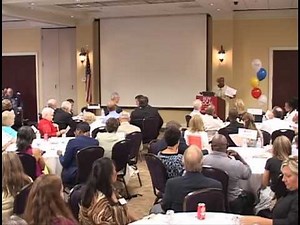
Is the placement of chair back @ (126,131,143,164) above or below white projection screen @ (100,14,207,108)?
below

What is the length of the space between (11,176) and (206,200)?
1.48 metres

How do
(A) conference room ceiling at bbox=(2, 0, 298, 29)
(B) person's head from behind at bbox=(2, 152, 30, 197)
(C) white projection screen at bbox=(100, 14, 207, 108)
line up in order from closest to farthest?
(B) person's head from behind at bbox=(2, 152, 30, 197)
(A) conference room ceiling at bbox=(2, 0, 298, 29)
(C) white projection screen at bbox=(100, 14, 207, 108)

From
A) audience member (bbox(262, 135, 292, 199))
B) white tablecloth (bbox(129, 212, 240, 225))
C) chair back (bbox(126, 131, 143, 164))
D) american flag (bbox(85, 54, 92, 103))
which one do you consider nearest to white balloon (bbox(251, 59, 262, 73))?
american flag (bbox(85, 54, 92, 103))

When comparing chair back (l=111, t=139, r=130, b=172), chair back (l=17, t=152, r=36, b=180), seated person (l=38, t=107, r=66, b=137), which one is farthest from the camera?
seated person (l=38, t=107, r=66, b=137)

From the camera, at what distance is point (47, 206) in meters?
2.77

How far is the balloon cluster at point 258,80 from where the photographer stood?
39.2ft

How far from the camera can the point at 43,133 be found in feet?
24.5

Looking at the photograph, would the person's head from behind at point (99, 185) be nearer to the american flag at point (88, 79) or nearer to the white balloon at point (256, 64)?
the white balloon at point (256, 64)

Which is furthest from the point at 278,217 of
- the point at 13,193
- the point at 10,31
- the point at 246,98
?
the point at 10,31

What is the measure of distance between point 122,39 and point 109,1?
8.28ft

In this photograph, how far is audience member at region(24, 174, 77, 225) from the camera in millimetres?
2740

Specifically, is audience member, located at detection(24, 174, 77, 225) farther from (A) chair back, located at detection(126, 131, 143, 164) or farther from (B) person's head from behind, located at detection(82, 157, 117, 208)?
(A) chair back, located at detection(126, 131, 143, 164)

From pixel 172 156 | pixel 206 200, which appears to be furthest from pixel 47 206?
pixel 172 156

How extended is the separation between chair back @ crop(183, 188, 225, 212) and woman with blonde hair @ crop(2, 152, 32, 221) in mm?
1265
